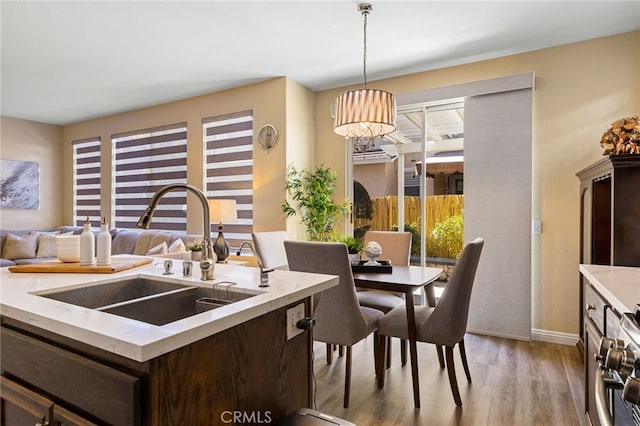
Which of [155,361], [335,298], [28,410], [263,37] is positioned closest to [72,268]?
[28,410]

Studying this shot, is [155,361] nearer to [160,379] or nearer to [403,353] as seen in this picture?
[160,379]

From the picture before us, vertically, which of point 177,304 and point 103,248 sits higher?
point 103,248

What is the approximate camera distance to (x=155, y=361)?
2.80 feet

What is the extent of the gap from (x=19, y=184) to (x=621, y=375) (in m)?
7.40

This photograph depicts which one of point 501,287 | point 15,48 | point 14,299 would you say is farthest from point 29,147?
point 501,287

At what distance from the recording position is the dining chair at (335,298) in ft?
7.25

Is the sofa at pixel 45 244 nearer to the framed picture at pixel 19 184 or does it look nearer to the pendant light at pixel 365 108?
the framed picture at pixel 19 184

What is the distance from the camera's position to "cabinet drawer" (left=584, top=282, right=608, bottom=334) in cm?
146

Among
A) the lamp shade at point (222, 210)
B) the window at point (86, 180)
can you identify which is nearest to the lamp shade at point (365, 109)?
the lamp shade at point (222, 210)

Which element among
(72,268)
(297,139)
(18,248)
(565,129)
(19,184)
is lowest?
(18,248)

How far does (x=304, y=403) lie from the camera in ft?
4.58

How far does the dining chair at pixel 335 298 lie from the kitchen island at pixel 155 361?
2.61 feet

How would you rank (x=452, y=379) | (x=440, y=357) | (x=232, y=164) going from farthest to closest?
(x=232, y=164)
(x=440, y=357)
(x=452, y=379)

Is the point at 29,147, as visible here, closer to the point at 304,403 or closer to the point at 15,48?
the point at 15,48
